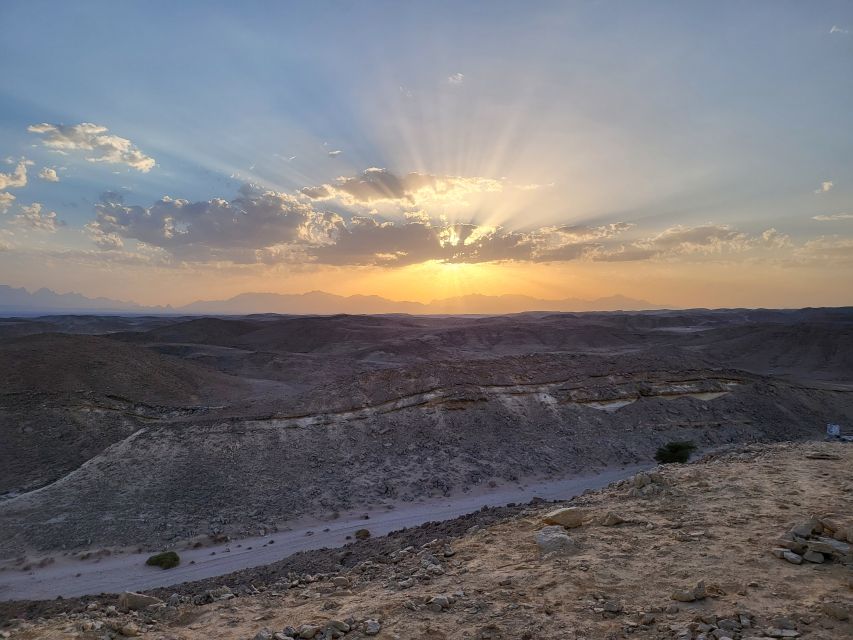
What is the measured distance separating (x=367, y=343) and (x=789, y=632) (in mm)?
76466

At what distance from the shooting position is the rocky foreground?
6.36 m

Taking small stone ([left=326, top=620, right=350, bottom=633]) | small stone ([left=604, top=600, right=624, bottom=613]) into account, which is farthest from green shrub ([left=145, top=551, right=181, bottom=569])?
small stone ([left=604, top=600, right=624, bottom=613])

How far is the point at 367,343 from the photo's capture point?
8069 cm

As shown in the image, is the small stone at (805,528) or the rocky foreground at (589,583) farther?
the small stone at (805,528)

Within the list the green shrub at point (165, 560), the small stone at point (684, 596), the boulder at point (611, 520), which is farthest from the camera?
the green shrub at point (165, 560)

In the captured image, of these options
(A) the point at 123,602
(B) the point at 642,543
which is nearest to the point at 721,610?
(B) the point at 642,543

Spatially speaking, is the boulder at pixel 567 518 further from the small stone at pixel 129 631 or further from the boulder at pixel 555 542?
the small stone at pixel 129 631

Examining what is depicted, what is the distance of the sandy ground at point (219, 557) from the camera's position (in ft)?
45.8

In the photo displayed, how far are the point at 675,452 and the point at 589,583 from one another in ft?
60.7

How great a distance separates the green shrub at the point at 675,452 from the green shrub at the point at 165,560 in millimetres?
20660

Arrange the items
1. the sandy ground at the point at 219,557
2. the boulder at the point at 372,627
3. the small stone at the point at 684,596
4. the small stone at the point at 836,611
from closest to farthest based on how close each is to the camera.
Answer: the small stone at the point at 836,611 < the small stone at the point at 684,596 < the boulder at the point at 372,627 < the sandy ground at the point at 219,557

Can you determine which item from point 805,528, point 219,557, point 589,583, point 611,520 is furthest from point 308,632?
point 219,557

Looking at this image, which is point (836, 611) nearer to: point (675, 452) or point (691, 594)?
point (691, 594)

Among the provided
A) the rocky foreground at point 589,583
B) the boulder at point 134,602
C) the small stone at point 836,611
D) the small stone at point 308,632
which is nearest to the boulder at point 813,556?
the rocky foreground at point 589,583
